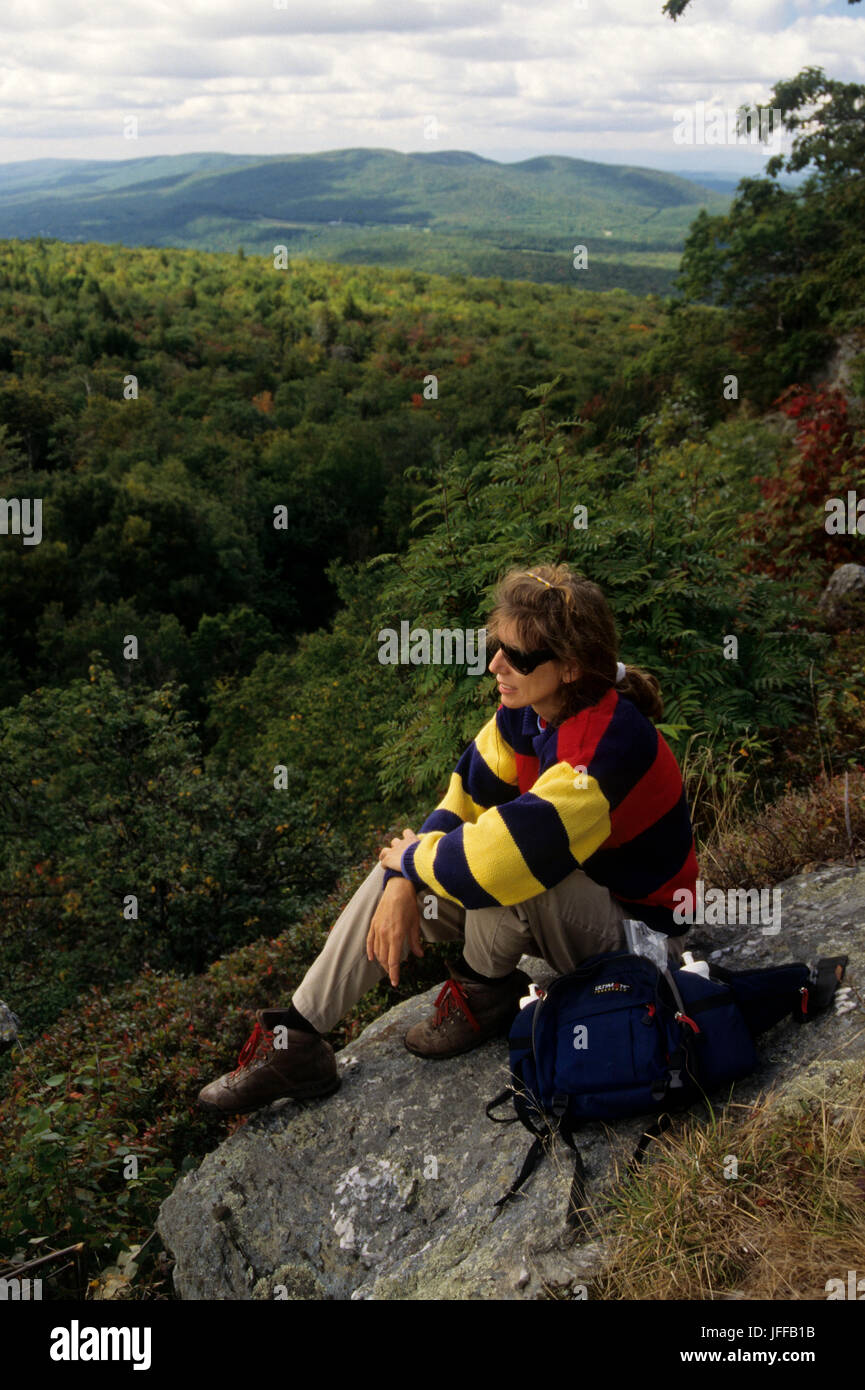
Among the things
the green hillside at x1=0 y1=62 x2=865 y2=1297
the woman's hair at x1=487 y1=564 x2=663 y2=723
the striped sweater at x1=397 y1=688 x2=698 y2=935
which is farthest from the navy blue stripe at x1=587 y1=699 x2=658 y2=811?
the green hillside at x1=0 y1=62 x2=865 y2=1297

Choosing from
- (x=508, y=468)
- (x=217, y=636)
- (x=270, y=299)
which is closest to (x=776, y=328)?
(x=217, y=636)

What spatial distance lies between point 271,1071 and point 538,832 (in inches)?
51.7

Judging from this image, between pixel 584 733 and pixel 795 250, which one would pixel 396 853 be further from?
pixel 795 250

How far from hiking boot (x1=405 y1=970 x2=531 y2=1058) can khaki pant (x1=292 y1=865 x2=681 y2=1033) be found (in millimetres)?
121

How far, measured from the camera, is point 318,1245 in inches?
112

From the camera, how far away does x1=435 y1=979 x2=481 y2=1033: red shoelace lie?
3.19 m

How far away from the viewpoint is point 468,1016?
3.21m

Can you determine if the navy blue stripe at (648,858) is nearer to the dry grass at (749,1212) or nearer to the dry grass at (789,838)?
the dry grass at (749,1212)

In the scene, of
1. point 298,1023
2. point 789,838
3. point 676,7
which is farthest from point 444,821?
point 676,7

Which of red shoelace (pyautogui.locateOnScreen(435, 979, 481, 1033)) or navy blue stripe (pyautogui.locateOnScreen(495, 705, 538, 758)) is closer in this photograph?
navy blue stripe (pyautogui.locateOnScreen(495, 705, 538, 758))

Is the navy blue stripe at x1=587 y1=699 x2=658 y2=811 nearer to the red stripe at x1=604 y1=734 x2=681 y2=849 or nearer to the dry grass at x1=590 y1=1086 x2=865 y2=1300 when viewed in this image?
the red stripe at x1=604 y1=734 x2=681 y2=849

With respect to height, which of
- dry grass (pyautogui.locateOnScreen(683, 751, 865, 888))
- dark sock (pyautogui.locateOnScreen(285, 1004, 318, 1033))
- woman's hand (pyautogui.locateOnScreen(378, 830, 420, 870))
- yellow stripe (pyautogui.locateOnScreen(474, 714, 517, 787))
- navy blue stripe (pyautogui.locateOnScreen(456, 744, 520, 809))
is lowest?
dark sock (pyautogui.locateOnScreen(285, 1004, 318, 1033))
